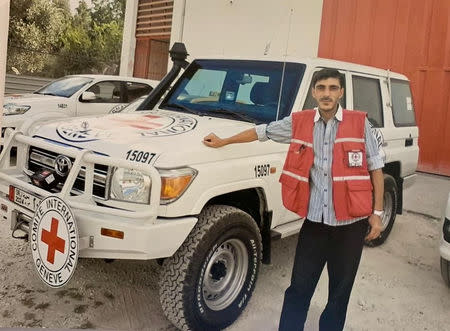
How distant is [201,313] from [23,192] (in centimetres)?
142

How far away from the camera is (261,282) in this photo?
427 cm

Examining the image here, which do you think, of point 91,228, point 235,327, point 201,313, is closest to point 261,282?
point 235,327

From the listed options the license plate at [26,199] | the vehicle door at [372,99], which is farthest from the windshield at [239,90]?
the license plate at [26,199]

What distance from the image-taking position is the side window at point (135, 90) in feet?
32.1

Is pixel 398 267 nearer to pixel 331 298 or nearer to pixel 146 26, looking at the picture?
pixel 331 298

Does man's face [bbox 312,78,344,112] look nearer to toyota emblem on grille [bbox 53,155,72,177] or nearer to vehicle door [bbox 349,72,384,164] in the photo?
toyota emblem on grille [bbox 53,155,72,177]

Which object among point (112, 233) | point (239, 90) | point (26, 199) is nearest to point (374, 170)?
point (112, 233)

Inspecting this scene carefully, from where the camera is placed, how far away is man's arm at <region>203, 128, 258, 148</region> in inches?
127

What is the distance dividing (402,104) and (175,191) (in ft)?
11.9

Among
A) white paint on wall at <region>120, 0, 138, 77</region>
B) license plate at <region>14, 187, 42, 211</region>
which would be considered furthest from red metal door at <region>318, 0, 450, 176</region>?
white paint on wall at <region>120, 0, 138, 77</region>

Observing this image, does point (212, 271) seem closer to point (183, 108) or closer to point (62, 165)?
point (62, 165)

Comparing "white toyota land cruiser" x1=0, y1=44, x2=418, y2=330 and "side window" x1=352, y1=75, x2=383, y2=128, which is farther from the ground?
"side window" x1=352, y1=75, x2=383, y2=128

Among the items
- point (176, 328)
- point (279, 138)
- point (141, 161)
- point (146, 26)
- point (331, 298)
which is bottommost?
point (176, 328)

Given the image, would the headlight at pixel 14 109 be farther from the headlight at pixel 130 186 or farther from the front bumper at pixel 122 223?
the headlight at pixel 130 186
